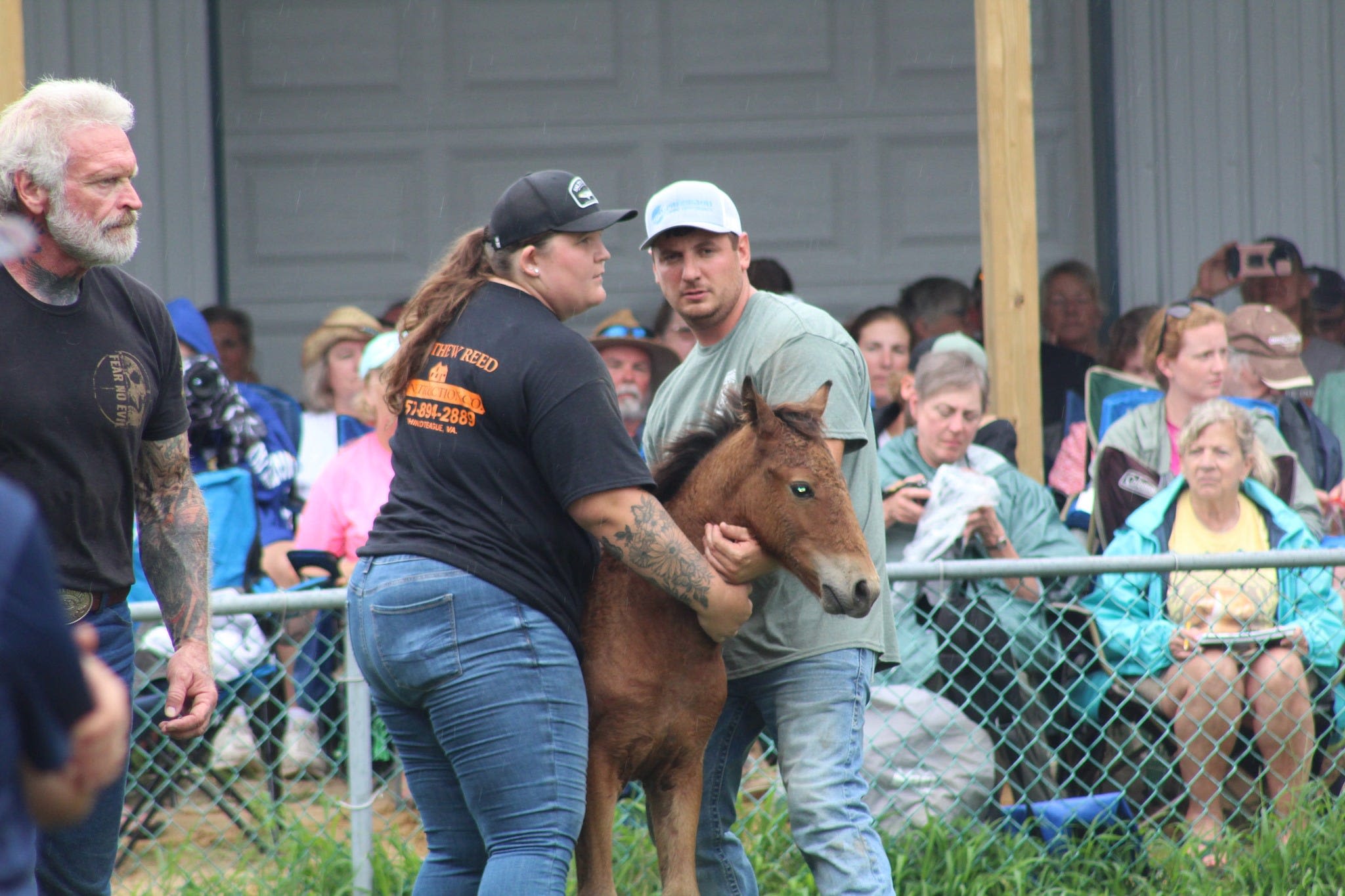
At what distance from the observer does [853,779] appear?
3.19 meters

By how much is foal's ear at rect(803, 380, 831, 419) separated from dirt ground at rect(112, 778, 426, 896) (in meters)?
1.75

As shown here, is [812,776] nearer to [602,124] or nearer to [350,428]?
[350,428]

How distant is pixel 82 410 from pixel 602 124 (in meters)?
5.62

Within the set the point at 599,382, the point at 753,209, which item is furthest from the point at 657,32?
the point at 599,382

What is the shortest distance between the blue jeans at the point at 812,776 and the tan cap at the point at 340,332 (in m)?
→ 3.90

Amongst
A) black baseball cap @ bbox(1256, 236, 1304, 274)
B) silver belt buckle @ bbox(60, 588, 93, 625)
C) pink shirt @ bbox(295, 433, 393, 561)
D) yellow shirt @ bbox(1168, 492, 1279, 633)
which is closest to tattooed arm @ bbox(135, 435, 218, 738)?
silver belt buckle @ bbox(60, 588, 93, 625)

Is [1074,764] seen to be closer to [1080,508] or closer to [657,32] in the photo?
[1080,508]

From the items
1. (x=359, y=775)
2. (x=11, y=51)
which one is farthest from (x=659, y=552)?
(x=11, y=51)

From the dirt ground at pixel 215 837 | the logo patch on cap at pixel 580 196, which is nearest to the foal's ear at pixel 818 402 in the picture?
the logo patch on cap at pixel 580 196

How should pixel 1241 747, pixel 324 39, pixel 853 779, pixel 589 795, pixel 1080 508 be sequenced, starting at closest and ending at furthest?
pixel 589 795 < pixel 853 779 < pixel 1241 747 < pixel 1080 508 < pixel 324 39

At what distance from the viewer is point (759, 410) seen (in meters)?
3.00

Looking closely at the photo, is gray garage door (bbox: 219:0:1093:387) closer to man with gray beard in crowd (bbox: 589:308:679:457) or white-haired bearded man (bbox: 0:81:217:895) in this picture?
man with gray beard in crowd (bbox: 589:308:679:457)

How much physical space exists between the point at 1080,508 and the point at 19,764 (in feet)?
15.0

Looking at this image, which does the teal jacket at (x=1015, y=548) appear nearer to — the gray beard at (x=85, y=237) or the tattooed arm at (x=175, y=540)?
the tattooed arm at (x=175, y=540)
